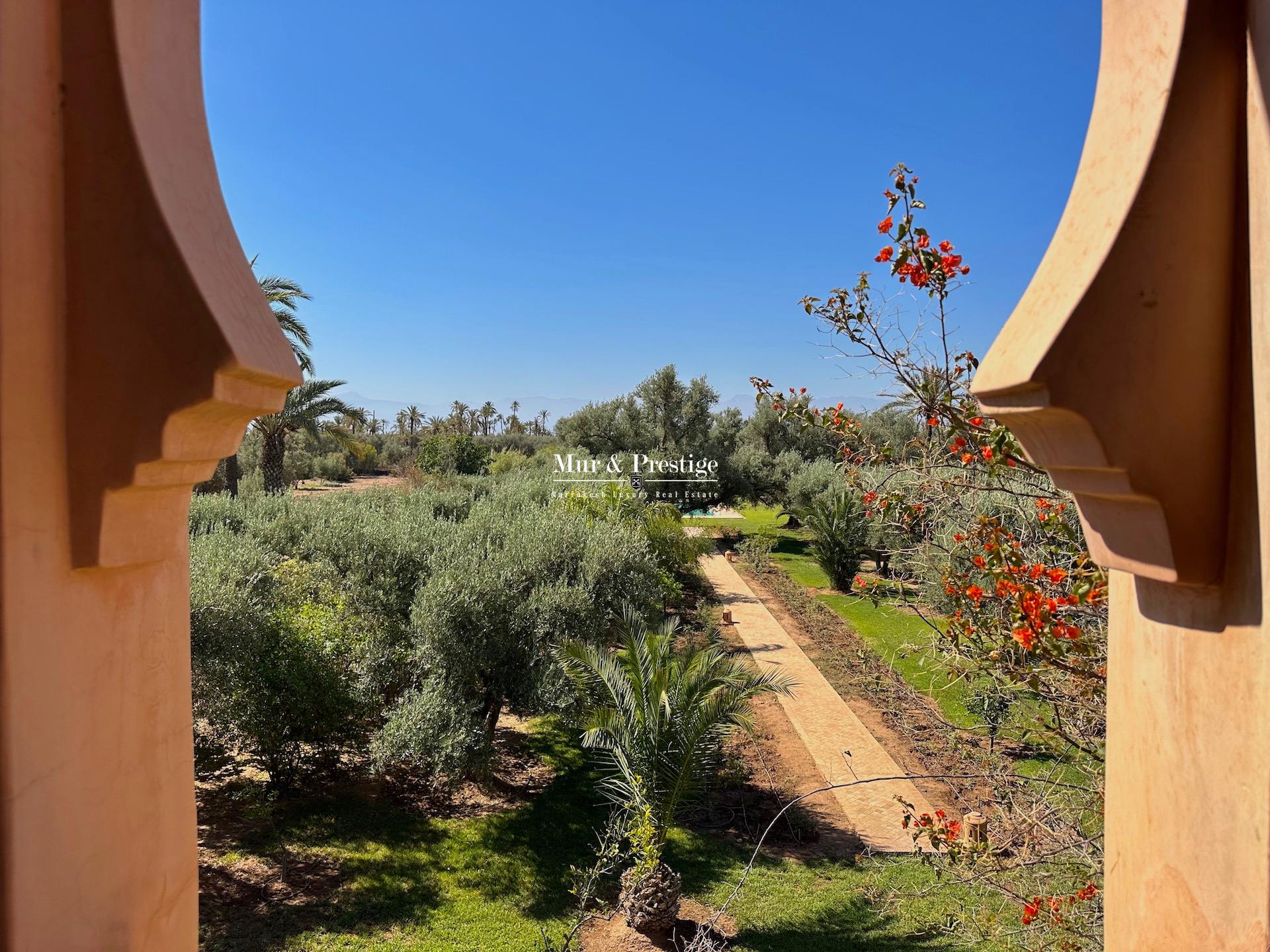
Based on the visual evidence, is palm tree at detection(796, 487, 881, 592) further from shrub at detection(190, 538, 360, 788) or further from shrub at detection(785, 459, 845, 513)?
shrub at detection(190, 538, 360, 788)

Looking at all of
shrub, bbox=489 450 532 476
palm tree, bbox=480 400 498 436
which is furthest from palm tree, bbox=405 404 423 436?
shrub, bbox=489 450 532 476

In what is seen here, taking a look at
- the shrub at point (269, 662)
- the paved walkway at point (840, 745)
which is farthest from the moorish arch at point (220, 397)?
the shrub at point (269, 662)

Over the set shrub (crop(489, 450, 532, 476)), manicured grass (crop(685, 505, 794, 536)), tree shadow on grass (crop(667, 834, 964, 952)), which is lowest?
tree shadow on grass (crop(667, 834, 964, 952))

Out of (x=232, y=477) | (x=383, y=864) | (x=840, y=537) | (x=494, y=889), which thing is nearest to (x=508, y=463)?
(x=232, y=477)

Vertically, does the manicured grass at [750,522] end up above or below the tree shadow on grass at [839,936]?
above

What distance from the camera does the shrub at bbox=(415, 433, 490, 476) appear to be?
31344 millimetres

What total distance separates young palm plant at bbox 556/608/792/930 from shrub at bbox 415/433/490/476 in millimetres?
24821

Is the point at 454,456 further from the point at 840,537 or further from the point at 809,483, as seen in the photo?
the point at 840,537
